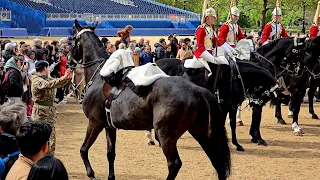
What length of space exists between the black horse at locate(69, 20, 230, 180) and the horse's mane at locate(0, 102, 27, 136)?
8.92 ft

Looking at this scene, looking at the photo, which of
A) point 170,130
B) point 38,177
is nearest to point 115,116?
point 170,130

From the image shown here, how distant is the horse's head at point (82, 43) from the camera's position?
1028 cm

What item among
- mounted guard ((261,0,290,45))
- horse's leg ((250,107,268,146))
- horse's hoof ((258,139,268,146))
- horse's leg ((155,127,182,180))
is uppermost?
mounted guard ((261,0,290,45))

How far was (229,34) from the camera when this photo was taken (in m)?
12.9

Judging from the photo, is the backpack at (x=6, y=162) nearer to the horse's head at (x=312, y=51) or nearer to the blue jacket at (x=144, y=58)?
the horse's head at (x=312, y=51)

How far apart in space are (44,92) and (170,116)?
1990 millimetres

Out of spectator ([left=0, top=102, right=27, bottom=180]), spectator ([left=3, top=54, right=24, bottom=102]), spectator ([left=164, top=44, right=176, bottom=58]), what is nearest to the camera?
spectator ([left=0, top=102, right=27, bottom=180])

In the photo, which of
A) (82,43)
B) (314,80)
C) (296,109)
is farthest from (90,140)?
(314,80)

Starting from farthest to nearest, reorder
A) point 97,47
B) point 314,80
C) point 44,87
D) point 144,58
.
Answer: point 144,58, point 314,80, point 97,47, point 44,87

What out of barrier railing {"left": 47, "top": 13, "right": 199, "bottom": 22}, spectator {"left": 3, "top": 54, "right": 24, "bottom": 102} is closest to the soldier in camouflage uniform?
spectator {"left": 3, "top": 54, "right": 24, "bottom": 102}

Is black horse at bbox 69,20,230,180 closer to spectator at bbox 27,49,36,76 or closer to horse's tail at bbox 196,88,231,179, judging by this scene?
horse's tail at bbox 196,88,231,179

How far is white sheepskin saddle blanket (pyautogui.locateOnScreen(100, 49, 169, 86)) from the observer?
862cm

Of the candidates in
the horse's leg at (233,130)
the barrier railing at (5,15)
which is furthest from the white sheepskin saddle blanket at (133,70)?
the barrier railing at (5,15)

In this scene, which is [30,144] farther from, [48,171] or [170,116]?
[170,116]
